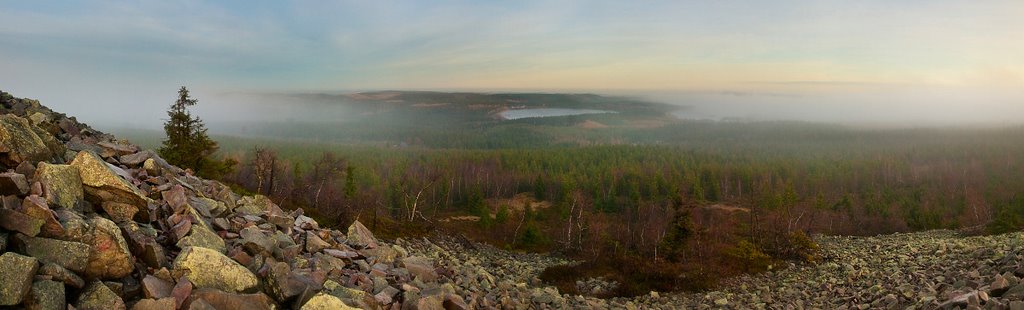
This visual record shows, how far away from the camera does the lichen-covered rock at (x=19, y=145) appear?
11383mm

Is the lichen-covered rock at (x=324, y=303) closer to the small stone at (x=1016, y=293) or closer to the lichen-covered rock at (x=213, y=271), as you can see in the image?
the lichen-covered rock at (x=213, y=271)

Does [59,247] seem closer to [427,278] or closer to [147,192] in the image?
[147,192]

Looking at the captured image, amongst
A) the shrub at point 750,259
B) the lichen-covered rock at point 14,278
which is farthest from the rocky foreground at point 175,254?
the shrub at point 750,259

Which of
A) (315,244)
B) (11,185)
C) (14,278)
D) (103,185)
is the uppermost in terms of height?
(11,185)

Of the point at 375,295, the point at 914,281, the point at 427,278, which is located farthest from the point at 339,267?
the point at 914,281

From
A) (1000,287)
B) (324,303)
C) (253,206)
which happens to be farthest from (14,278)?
(1000,287)

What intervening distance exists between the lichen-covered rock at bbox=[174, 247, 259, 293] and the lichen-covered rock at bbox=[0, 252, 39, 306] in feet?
7.54

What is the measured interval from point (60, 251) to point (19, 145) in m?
4.67

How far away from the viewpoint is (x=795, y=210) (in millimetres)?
116375

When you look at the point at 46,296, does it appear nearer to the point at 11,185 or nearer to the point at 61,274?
the point at 61,274

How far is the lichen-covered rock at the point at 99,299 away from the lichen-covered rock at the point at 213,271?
132cm

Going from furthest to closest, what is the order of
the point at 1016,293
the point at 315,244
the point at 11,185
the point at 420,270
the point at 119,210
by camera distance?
the point at 420,270 → the point at 315,244 → the point at 1016,293 → the point at 119,210 → the point at 11,185

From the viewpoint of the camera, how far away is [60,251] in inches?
349

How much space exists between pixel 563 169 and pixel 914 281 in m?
173
